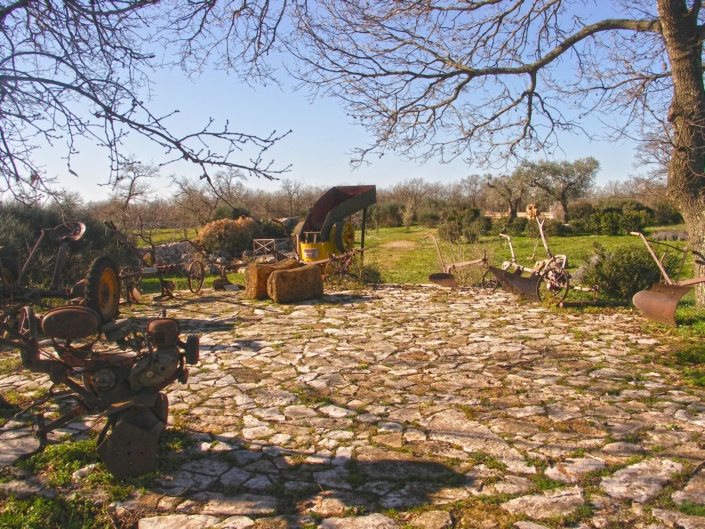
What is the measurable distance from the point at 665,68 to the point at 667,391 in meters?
6.09

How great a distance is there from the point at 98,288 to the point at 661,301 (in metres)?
6.94

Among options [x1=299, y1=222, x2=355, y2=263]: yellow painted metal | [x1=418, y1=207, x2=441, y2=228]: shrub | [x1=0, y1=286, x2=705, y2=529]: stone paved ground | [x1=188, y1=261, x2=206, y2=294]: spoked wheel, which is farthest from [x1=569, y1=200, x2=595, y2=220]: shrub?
[x1=0, y1=286, x2=705, y2=529]: stone paved ground

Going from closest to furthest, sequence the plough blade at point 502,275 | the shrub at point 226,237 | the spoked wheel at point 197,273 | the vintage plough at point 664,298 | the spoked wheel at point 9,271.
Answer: the spoked wheel at point 9,271 → the vintage plough at point 664,298 → the plough blade at point 502,275 → the spoked wheel at point 197,273 → the shrub at point 226,237

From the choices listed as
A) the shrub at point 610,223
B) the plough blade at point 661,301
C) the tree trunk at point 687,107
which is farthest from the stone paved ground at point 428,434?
the shrub at point 610,223

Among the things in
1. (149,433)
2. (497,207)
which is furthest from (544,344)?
(497,207)

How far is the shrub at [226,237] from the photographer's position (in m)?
21.3

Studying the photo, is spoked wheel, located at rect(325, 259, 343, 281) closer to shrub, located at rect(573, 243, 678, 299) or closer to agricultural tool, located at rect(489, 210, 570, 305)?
agricultural tool, located at rect(489, 210, 570, 305)

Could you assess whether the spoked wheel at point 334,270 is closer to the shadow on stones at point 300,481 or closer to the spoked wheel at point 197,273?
the spoked wheel at point 197,273

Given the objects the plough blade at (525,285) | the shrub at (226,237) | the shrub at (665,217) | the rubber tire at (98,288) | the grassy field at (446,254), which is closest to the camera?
the rubber tire at (98,288)

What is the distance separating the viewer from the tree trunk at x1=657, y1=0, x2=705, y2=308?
7520 mm

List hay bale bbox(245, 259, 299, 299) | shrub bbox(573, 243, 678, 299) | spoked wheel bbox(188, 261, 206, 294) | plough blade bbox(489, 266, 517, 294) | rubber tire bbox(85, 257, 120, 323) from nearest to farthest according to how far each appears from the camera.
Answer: rubber tire bbox(85, 257, 120, 323) < shrub bbox(573, 243, 678, 299) < plough blade bbox(489, 266, 517, 294) < hay bale bbox(245, 259, 299, 299) < spoked wheel bbox(188, 261, 206, 294)

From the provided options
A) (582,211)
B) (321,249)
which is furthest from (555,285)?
(582,211)

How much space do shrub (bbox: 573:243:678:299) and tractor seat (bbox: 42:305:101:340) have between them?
8.19 m

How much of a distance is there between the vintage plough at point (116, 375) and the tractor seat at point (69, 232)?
1794 mm
